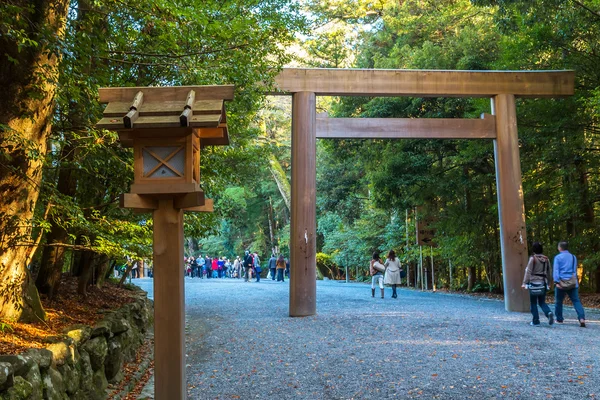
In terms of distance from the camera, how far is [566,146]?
11.3 meters

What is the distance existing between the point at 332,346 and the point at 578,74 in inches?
339

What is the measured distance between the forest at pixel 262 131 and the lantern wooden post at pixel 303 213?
3.56 ft

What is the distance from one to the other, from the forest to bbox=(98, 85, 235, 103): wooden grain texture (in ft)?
2.73

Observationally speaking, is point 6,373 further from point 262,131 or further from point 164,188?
point 262,131

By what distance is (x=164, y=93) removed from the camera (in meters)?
4.25

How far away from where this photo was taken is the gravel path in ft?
17.0

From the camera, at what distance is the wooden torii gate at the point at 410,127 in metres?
10.3

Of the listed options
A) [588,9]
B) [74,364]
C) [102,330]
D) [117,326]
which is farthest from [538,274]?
[74,364]

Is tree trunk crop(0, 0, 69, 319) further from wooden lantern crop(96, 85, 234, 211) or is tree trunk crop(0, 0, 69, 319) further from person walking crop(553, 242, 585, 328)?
person walking crop(553, 242, 585, 328)

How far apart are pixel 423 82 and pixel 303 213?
369cm

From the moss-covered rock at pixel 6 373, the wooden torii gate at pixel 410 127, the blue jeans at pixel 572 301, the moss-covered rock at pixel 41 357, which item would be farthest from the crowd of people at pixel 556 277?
the moss-covered rock at pixel 6 373

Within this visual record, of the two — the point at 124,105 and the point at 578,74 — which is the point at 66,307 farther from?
the point at 578,74

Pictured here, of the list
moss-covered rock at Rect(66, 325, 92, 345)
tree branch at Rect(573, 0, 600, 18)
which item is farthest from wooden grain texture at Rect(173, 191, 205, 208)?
tree branch at Rect(573, 0, 600, 18)

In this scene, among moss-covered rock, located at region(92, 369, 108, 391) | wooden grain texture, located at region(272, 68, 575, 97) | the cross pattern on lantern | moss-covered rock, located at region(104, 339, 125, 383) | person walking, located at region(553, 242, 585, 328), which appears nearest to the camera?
the cross pattern on lantern
